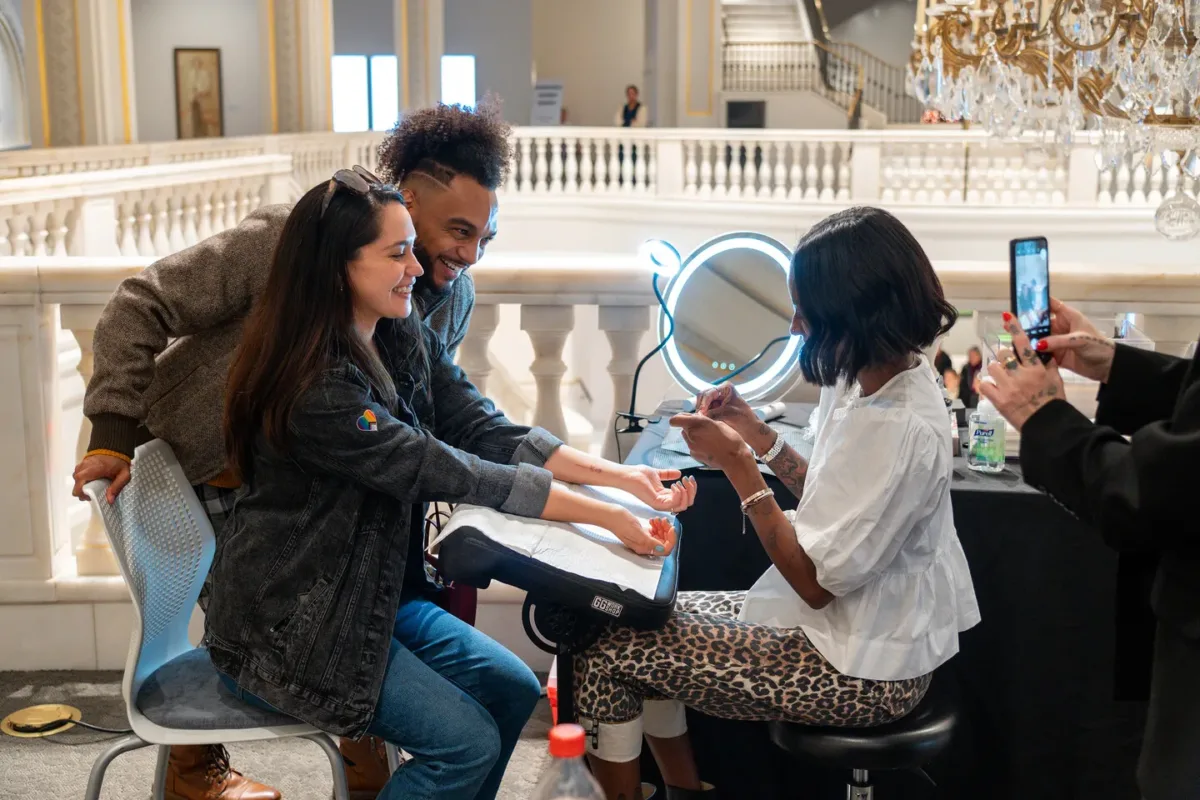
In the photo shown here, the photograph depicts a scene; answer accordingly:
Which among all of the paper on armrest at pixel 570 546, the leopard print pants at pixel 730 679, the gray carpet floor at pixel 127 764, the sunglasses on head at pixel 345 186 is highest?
the sunglasses on head at pixel 345 186

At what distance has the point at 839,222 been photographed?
77.2 inches

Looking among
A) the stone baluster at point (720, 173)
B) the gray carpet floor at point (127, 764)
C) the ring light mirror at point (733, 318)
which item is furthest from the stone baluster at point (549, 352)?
the stone baluster at point (720, 173)

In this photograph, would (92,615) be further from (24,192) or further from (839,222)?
(24,192)

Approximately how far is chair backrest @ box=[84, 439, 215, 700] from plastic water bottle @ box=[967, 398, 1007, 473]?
1.38 m

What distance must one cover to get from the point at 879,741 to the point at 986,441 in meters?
0.71

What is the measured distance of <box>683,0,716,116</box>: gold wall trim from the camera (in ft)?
57.5

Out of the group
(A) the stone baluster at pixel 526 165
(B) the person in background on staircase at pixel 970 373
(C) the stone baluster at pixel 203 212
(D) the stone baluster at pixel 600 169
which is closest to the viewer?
(B) the person in background on staircase at pixel 970 373

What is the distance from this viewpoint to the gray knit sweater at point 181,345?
2193 mm

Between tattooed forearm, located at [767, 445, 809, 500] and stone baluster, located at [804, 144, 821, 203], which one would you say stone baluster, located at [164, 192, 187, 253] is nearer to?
tattooed forearm, located at [767, 445, 809, 500]

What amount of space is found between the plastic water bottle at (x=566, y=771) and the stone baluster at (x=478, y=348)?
166 centimetres

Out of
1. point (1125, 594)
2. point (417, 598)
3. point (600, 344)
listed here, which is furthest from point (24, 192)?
point (1125, 594)

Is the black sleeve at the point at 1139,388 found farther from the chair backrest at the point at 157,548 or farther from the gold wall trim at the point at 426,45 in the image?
the gold wall trim at the point at 426,45

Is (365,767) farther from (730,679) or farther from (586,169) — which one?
(586,169)

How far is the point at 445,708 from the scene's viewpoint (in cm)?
192
